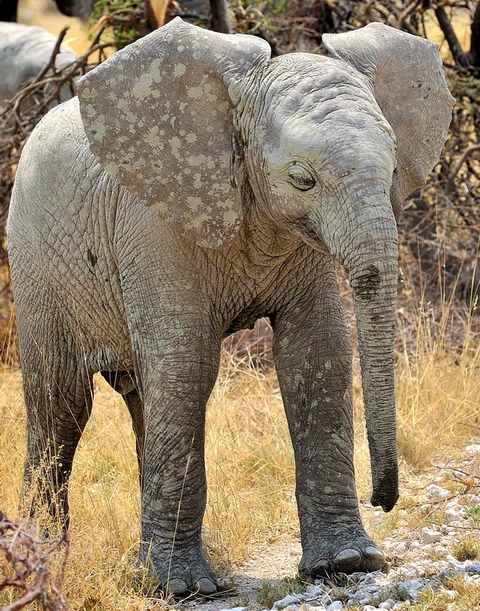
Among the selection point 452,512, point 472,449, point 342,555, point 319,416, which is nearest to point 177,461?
point 319,416

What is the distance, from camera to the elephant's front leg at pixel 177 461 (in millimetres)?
4508

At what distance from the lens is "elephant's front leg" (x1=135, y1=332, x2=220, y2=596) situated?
14.8 ft

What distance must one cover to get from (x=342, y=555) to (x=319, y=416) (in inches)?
21.4

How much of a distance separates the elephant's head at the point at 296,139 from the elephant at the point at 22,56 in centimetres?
617

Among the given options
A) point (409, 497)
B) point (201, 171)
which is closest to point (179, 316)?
point (201, 171)

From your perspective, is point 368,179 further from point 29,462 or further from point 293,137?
point 29,462

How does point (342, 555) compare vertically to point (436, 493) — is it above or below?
above

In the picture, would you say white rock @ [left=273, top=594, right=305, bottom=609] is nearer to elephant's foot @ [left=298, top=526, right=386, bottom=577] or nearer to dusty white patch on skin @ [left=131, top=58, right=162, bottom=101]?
elephant's foot @ [left=298, top=526, right=386, bottom=577]

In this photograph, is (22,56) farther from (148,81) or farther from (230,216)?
(230,216)

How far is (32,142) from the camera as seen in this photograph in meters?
5.42

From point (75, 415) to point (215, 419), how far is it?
149cm

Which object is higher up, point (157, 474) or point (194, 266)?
point (194, 266)

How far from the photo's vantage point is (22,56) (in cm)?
1069

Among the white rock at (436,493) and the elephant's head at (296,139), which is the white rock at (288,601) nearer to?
the elephant's head at (296,139)
